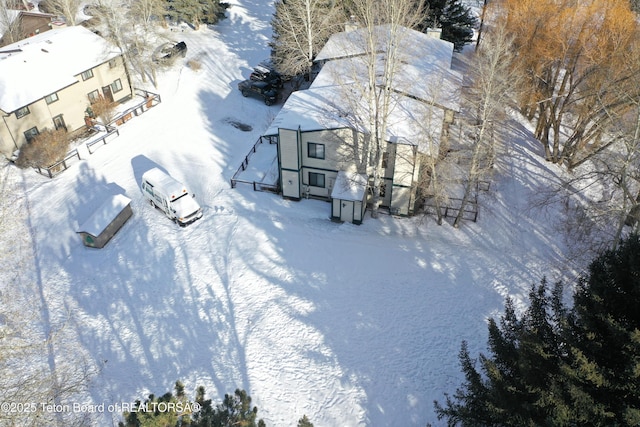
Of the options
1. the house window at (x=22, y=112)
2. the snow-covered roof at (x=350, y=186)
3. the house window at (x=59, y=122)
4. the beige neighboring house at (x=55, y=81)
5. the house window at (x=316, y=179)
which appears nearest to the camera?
the snow-covered roof at (x=350, y=186)

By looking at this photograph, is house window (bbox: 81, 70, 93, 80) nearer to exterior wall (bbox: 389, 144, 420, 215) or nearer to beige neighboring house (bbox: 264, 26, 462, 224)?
beige neighboring house (bbox: 264, 26, 462, 224)

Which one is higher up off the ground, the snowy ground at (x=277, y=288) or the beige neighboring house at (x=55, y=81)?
the beige neighboring house at (x=55, y=81)

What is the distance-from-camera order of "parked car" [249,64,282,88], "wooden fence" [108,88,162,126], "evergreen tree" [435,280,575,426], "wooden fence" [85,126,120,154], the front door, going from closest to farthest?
"evergreen tree" [435,280,575,426] < "wooden fence" [85,126,120,154] < "wooden fence" [108,88,162,126] < the front door < "parked car" [249,64,282,88]

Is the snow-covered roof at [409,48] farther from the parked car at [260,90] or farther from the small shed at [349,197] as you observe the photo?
the small shed at [349,197]

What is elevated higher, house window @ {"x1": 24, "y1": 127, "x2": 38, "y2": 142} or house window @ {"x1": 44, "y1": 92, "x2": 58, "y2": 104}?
house window @ {"x1": 44, "y1": 92, "x2": 58, "y2": 104}

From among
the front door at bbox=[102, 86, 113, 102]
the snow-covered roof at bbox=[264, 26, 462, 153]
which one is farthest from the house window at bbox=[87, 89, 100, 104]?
the snow-covered roof at bbox=[264, 26, 462, 153]

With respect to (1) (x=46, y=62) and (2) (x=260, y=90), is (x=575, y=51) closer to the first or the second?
(2) (x=260, y=90)

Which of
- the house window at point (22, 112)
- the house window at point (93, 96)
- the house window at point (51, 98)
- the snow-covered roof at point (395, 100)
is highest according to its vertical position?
the snow-covered roof at point (395, 100)

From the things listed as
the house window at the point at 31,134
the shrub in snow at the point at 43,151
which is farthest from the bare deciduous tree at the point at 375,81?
the house window at the point at 31,134
